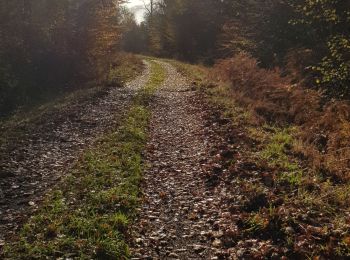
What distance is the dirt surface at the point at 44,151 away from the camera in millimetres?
9477

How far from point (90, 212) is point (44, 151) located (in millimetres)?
5834

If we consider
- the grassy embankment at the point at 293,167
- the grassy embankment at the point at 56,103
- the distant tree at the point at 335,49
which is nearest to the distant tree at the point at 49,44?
the grassy embankment at the point at 56,103

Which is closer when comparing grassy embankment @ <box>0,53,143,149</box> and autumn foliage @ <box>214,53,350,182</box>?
autumn foliage @ <box>214,53,350,182</box>

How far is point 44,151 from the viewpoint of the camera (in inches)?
543

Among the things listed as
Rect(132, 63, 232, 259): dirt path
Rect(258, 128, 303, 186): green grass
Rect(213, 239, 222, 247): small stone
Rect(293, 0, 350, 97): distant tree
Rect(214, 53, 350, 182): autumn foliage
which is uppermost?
Rect(293, 0, 350, 97): distant tree

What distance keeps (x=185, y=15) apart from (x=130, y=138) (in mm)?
47980

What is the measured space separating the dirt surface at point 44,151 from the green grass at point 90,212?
1.53 ft

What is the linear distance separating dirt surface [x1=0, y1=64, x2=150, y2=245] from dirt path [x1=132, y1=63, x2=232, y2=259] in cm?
255

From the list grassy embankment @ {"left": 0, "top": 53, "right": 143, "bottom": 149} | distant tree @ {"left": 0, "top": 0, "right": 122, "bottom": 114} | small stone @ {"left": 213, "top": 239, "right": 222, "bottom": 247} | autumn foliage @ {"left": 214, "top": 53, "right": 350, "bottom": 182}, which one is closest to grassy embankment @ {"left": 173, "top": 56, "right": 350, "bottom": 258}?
autumn foliage @ {"left": 214, "top": 53, "right": 350, "bottom": 182}

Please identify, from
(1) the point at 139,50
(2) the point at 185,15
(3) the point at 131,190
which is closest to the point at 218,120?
(3) the point at 131,190

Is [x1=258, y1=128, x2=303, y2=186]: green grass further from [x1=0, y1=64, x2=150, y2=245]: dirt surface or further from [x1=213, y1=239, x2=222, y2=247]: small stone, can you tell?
[x1=0, y1=64, x2=150, y2=245]: dirt surface

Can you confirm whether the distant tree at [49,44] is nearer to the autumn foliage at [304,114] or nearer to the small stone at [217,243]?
the autumn foliage at [304,114]

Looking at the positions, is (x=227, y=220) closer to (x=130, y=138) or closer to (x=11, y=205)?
(x=11, y=205)

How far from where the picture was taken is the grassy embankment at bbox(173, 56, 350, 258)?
7.59 m
